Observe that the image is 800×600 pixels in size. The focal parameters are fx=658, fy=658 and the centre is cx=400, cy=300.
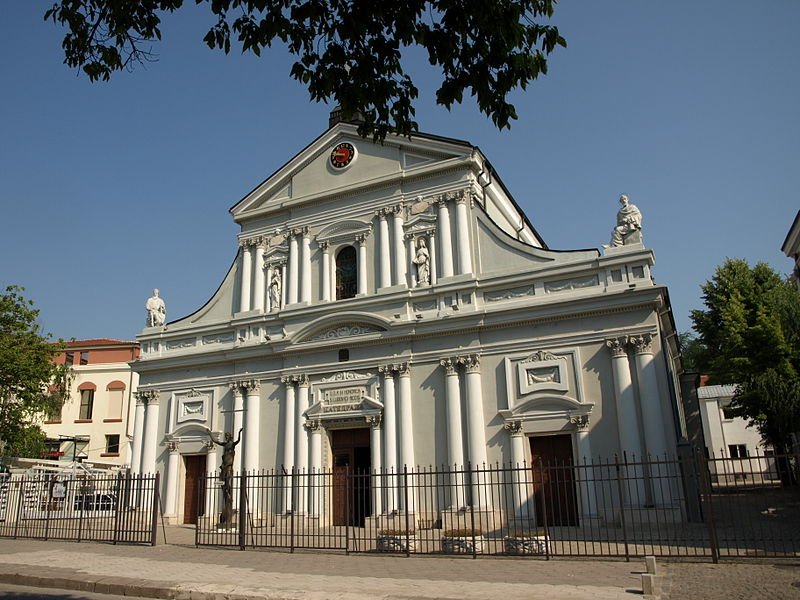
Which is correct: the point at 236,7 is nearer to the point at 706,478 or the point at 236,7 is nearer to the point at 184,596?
the point at 184,596

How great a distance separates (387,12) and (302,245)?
18.1m

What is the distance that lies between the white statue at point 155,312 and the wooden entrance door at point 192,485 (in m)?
5.90

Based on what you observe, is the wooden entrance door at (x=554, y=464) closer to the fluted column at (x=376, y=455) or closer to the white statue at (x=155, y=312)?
the fluted column at (x=376, y=455)

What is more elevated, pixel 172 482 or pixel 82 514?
pixel 172 482

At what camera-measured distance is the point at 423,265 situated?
22641 mm

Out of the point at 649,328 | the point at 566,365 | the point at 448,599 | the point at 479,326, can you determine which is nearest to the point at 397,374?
the point at 479,326

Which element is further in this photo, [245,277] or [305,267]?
[245,277]

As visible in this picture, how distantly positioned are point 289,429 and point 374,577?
12.0 m

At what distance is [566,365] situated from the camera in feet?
64.9

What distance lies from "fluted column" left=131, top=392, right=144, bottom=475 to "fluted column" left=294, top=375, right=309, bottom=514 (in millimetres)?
7068

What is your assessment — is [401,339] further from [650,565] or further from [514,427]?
[650,565]

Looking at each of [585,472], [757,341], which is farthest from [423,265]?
[757,341]

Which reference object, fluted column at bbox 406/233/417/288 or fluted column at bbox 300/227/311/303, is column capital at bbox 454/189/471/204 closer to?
fluted column at bbox 406/233/417/288

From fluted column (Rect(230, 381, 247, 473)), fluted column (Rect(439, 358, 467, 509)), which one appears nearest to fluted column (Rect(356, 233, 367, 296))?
fluted column (Rect(439, 358, 467, 509))
